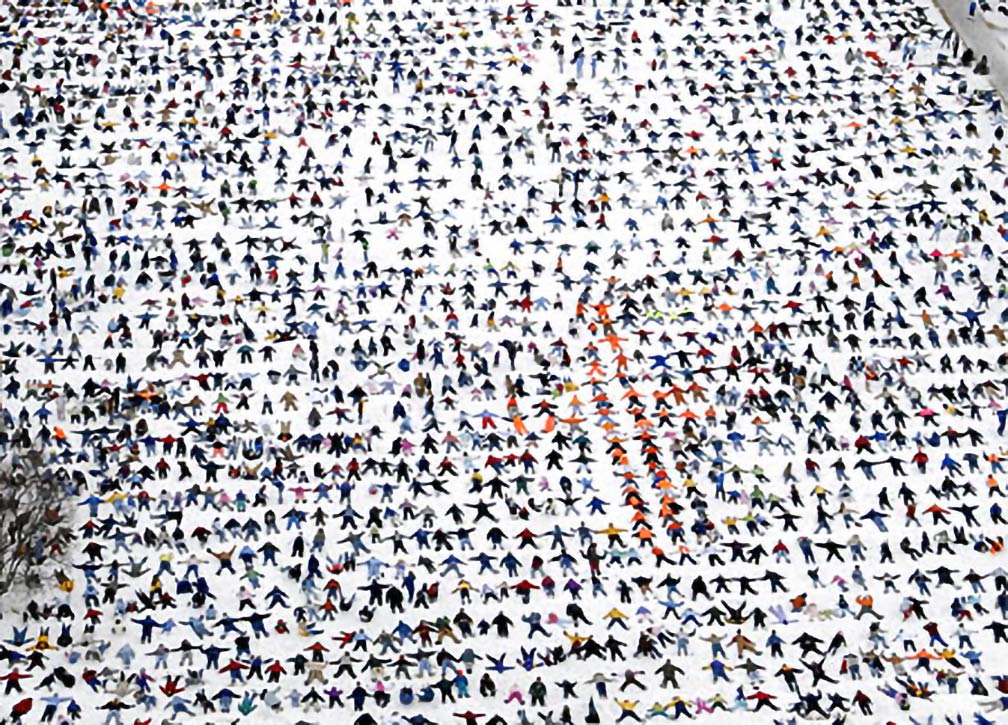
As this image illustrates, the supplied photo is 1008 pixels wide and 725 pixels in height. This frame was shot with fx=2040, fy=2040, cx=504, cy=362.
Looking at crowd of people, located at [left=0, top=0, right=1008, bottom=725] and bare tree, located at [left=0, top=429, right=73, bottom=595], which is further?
bare tree, located at [left=0, top=429, right=73, bottom=595]

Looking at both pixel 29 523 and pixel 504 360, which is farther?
pixel 504 360

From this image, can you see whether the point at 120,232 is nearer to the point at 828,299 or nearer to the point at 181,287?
the point at 181,287

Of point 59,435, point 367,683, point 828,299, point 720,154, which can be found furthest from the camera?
point 720,154

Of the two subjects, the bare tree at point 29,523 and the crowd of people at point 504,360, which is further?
the bare tree at point 29,523

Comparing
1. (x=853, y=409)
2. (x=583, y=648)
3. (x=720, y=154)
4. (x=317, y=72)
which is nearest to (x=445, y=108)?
(x=317, y=72)
